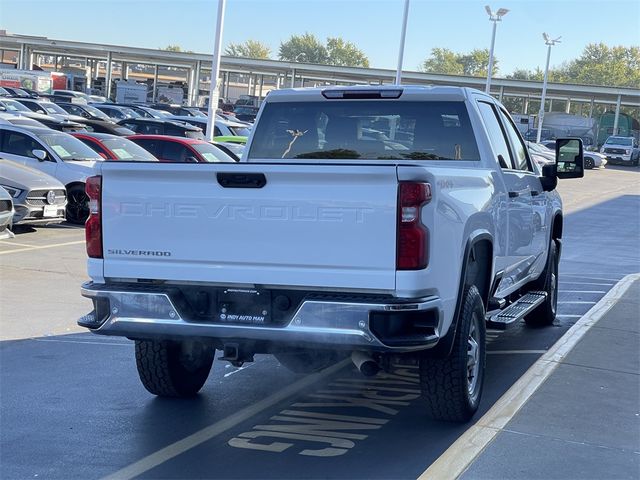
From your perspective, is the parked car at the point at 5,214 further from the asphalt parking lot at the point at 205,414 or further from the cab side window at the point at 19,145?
the cab side window at the point at 19,145

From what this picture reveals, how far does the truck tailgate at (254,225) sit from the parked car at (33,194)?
1022cm

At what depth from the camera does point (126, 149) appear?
19.4 meters

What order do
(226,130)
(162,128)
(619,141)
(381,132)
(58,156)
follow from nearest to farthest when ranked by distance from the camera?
1. (381,132)
2. (58,156)
3. (162,128)
4. (226,130)
5. (619,141)

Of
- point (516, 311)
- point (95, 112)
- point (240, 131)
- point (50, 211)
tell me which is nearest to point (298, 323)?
point (516, 311)

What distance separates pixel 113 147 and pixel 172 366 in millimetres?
13413

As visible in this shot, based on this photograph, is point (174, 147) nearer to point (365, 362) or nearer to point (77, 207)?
point (77, 207)

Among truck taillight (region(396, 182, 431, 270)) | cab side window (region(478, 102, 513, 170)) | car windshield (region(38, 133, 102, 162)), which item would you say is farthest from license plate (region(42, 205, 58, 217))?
truck taillight (region(396, 182, 431, 270))

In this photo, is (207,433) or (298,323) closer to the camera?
(298,323)

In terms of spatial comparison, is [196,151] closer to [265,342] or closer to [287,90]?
[287,90]

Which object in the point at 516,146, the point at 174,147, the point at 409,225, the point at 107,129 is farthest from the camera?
the point at 107,129

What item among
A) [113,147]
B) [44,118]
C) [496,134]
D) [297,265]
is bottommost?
[297,265]

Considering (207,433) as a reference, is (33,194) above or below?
above

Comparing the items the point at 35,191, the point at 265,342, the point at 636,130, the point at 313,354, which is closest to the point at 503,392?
the point at 313,354

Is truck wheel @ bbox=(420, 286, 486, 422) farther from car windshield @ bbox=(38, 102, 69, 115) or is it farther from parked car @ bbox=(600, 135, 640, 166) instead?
parked car @ bbox=(600, 135, 640, 166)
